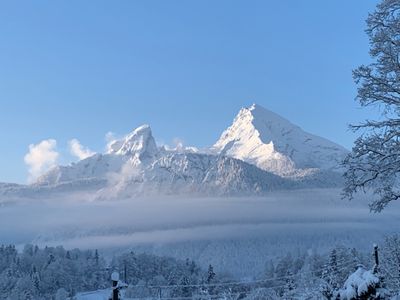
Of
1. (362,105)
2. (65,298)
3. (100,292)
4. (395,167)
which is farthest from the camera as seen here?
(100,292)

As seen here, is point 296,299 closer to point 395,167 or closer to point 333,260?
point 333,260

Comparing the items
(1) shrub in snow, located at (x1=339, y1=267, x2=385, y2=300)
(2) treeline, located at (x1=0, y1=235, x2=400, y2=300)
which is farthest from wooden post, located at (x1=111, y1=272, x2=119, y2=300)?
A: (2) treeline, located at (x1=0, y1=235, x2=400, y2=300)

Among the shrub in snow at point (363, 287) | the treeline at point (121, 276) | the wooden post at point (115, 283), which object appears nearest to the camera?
the shrub in snow at point (363, 287)

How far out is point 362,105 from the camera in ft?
45.3

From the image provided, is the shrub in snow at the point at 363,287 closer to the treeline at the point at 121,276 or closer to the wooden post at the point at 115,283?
the wooden post at the point at 115,283

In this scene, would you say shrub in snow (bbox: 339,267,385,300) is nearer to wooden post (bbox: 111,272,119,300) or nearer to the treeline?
wooden post (bbox: 111,272,119,300)

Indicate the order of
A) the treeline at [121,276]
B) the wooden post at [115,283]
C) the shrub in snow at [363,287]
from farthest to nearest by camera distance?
the treeline at [121,276] < the wooden post at [115,283] < the shrub in snow at [363,287]

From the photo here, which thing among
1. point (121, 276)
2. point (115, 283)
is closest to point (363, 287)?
point (115, 283)

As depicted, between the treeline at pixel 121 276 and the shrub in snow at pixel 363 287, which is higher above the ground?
the shrub in snow at pixel 363 287

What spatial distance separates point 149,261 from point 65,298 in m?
58.7

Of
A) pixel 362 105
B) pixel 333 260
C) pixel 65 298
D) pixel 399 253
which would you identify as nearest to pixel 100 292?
pixel 65 298

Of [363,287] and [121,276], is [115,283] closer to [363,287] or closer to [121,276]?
[363,287]

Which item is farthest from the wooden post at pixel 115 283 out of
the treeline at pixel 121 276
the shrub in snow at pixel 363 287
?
the treeline at pixel 121 276

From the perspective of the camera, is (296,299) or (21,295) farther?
(21,295)
